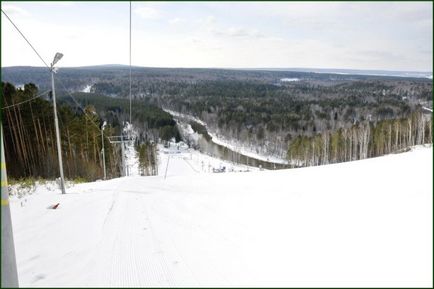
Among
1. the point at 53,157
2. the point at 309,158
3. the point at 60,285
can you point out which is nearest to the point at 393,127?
the point at 309,158

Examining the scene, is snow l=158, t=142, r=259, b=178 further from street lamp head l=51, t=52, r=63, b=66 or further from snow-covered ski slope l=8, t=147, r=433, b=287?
snow-covered ski slope l=8, t=147, r=433, b=287

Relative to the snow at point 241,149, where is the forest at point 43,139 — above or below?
above

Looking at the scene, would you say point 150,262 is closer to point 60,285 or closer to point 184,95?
point 60,285

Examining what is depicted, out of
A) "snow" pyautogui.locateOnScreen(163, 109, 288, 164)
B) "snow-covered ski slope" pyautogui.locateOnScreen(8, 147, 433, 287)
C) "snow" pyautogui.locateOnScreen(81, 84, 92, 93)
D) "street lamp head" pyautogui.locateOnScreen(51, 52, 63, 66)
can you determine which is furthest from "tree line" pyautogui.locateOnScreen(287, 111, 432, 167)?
"snow" pyautogui.locateOnScreen(81, 84, 92, 93)

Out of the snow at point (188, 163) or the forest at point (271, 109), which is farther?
the forest at point (271, 109)

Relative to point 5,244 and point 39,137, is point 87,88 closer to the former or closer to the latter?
point 39,137

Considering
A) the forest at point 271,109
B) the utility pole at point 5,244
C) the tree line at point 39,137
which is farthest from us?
the forest at point 271,109

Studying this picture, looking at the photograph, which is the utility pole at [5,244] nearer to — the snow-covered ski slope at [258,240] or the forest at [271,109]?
the snow-covered ski slope at [258,240]

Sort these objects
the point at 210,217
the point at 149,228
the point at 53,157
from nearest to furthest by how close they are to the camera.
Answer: the point at 149,228 < the point at 210,217 < the point at 53,157

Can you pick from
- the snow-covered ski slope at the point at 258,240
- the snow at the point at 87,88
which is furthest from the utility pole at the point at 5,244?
the snow at the point at 87,88
